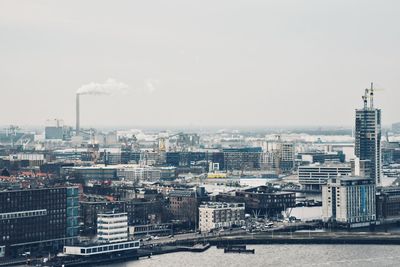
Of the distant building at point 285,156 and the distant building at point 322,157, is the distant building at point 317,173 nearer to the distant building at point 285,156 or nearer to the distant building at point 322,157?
the distant building at point 322,157

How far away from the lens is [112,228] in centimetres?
2573

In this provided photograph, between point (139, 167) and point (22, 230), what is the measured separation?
992 inches

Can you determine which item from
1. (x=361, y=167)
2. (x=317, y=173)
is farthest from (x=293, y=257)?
(x=317, y=173)

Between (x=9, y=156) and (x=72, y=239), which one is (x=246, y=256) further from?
(x=9, y=156)

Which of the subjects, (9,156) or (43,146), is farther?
(43,146)

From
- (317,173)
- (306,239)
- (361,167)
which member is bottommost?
(306,239)

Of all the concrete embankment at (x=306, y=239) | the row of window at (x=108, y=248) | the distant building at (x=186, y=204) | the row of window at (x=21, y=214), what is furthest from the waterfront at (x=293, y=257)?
the distant building at (x=186, y=204)

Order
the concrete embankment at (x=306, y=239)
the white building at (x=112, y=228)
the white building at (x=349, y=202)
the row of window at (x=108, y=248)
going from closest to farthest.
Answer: the row of window at (x=108, y=248) < the white building at (x=112, y=228) < the concrete embankment at (x=306, y=239) < the white building at (x=349, y=202)

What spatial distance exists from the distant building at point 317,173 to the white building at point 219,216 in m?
14.3

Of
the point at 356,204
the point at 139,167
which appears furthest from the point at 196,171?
the point at 356,204

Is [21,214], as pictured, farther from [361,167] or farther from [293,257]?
[361,167]

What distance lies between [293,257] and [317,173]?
71.7 feet

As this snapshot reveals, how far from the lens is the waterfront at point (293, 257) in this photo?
23.7 metres

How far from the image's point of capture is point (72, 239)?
26.0m
